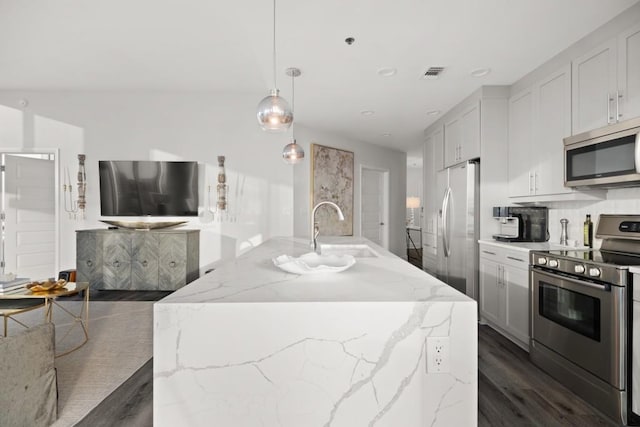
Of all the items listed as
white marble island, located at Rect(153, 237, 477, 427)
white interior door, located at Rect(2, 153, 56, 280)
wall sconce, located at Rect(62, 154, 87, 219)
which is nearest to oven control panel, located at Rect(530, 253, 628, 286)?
white marble island, located at Rect(153, 237, 477, 427)

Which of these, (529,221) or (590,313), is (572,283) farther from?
(529,221)

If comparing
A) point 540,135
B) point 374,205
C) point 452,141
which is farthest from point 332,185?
point 540,135

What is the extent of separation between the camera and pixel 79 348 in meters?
2.86

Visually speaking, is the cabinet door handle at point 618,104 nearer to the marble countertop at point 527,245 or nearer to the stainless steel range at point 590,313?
the stainless steel range at point 590,313

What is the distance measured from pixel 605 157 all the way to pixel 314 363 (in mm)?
2560

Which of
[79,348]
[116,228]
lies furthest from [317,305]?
[116,228]

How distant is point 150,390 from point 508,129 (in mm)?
4028

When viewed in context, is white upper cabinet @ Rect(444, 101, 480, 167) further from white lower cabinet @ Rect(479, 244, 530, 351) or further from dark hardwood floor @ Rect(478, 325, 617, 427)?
dark hardwood floor @ Rect(478, 325, 617, 427)

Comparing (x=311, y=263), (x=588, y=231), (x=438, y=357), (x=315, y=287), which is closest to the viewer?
(x=438, y=357)

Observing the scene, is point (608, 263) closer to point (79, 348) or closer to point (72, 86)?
point (79, 348)

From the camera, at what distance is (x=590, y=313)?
2154 millimetres

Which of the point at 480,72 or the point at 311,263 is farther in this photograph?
the point at 480,72

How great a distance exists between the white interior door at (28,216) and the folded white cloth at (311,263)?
466 centimetres

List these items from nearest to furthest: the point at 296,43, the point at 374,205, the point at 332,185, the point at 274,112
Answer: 1. the point at 274,112
2. the point at 296,43
3. the point at 332,185
4. the point at 374,205
